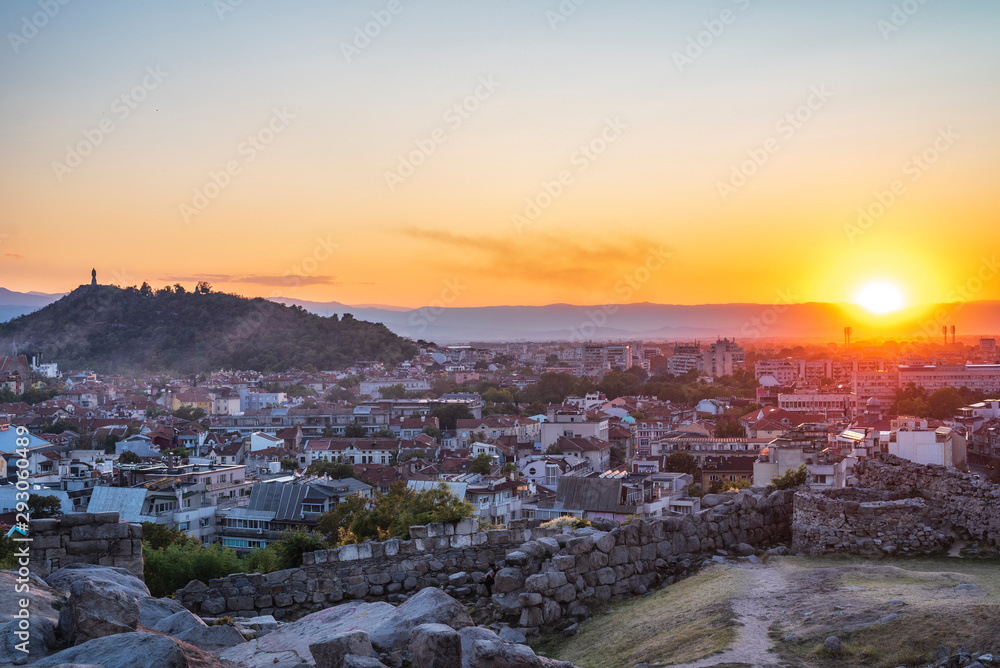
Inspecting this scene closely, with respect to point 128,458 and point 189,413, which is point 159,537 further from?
point 189,413

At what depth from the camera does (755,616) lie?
6.04 meters

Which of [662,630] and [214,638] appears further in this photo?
[662,630]

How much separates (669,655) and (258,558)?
16.4 meters

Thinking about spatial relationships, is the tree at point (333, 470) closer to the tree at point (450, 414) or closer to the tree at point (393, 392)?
the tree at point (450, 414)

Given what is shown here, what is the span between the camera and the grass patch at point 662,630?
5.68 m

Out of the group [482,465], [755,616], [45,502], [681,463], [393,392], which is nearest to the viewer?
[755,616]

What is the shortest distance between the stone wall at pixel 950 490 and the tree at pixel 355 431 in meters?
66.3

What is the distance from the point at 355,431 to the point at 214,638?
232 feet

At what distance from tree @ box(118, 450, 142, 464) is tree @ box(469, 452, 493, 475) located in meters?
19.7

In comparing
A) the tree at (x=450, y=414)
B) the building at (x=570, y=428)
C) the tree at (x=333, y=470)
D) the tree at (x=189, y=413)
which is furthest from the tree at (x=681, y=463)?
the tree at (x=189, y=413)

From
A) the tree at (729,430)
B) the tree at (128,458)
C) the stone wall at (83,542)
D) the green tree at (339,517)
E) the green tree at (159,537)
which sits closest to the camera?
the stone wall at (83,542)

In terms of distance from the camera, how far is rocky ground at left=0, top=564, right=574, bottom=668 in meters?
4.46

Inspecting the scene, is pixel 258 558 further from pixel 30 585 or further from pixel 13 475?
pixel 13 475

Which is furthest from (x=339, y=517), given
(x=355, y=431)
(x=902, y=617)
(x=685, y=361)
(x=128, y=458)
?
(x=685, y=361)
